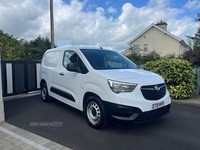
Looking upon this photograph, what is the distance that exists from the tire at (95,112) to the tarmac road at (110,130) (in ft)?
0.51

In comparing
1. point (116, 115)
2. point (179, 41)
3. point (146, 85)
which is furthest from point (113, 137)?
point (179, 41)

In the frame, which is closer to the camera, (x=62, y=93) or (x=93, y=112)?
(x=93, y=112)

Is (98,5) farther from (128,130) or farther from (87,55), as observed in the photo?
(128,130)

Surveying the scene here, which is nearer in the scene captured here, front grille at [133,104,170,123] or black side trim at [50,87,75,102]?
front grille at [133,104,170,123]

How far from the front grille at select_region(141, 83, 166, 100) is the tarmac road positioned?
29.2 inches

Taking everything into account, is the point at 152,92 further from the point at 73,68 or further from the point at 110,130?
the point at 73,68

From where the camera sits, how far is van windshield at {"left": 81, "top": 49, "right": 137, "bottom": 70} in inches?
160

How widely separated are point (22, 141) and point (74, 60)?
2.21 m

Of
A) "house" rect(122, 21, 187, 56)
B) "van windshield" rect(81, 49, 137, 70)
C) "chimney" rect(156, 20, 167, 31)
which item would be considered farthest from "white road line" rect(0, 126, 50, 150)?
"chimney" rect(156, 20, 167, 31)

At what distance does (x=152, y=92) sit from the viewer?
3410 mm

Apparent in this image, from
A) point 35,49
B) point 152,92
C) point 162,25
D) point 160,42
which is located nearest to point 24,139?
point 152,92

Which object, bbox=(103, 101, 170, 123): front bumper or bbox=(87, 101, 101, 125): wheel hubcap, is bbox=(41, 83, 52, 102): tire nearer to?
bbox=(87, 101, 101, 125): wheel hubcap

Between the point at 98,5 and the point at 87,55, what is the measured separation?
27.2ft

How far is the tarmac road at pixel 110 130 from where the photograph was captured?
3053mm
